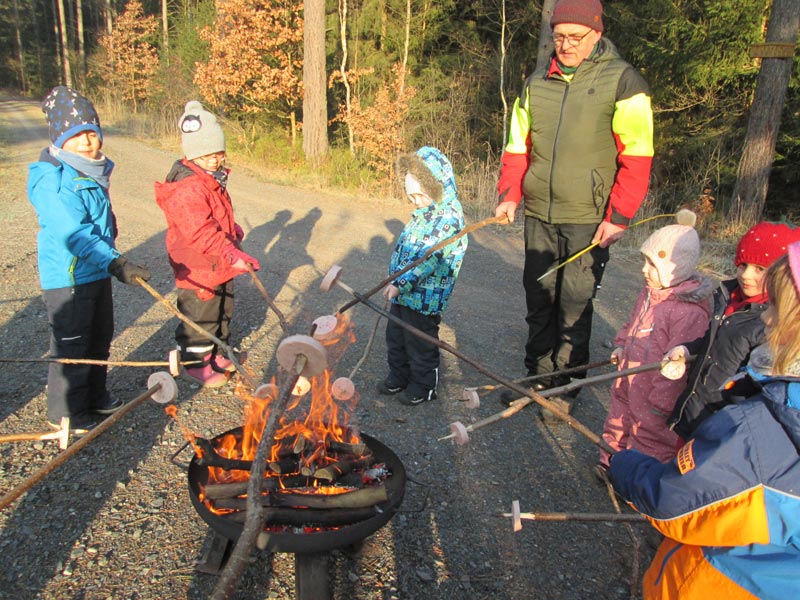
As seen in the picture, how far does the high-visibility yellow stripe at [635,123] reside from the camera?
3.52m

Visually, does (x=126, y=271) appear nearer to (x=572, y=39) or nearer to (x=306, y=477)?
(x=306, y=477)

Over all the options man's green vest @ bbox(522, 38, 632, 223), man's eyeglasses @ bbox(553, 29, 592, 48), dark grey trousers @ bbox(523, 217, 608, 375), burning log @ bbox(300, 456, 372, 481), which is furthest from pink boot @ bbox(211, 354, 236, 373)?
man's eyeglasses @ bbox(553, 29, 592, 48)

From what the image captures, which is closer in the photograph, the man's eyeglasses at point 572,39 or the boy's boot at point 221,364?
the man's eyeglasses at point 572,39

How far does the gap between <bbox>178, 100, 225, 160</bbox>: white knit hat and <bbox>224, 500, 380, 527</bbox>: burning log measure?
104 inches

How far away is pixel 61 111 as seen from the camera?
3.45 metres

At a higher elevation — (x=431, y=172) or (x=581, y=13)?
(x=581, y=13)

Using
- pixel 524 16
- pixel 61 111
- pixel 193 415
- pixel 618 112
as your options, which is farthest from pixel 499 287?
pixel 524 16

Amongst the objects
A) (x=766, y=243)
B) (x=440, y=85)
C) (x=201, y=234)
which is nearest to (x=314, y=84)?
(x=440, y=85)

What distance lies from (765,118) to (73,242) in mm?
10242

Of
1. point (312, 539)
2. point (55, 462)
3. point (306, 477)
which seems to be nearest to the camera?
point (55, 462)

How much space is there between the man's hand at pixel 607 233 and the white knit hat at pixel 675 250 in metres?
0.62

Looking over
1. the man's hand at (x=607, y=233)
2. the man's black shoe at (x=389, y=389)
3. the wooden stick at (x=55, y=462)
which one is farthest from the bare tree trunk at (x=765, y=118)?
the wooden stick at (x=55, y=462)

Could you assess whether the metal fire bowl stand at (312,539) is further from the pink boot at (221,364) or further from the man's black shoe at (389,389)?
the pink boot at (221,364)

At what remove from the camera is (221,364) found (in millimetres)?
4715
